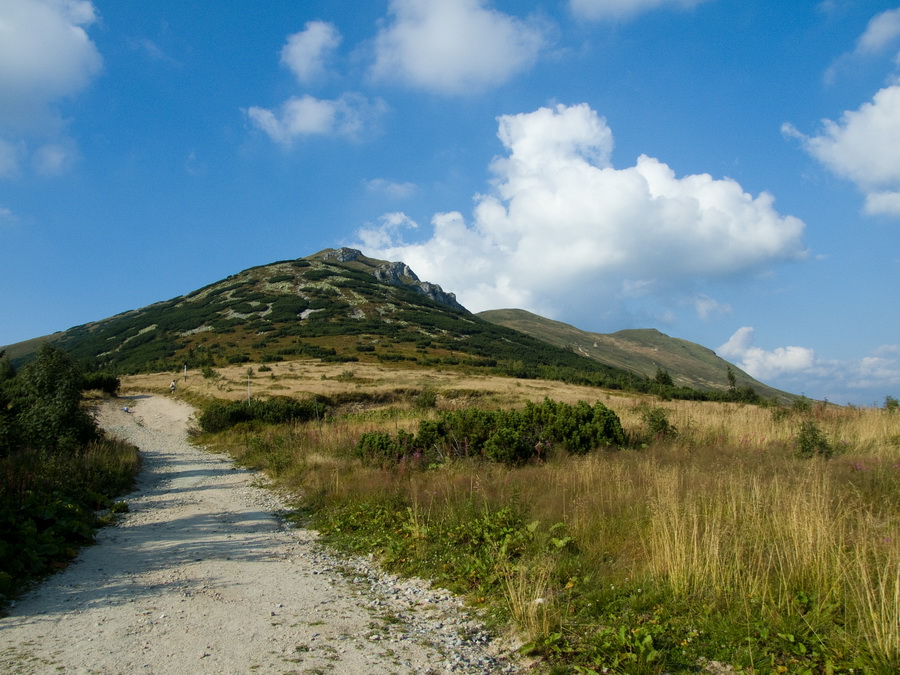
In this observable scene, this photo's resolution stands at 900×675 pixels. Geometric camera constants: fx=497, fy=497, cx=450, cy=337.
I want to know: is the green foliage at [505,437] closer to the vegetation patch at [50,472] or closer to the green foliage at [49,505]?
the green foliage at [49,505]

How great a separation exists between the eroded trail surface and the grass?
578 mm

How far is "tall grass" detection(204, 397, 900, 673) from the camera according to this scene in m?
3.65

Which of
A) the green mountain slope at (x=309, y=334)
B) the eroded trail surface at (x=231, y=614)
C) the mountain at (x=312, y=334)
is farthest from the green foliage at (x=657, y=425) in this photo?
the green mountain slope at (x=309, y=334)

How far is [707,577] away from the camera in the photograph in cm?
439

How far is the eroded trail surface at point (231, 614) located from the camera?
3.94 m

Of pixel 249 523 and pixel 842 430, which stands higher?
pixel 842 430

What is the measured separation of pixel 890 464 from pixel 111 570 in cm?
1141

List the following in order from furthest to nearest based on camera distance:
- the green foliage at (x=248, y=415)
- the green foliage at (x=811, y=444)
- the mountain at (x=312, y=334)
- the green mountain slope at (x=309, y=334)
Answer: the green mountain slope at (x=309, y=334) < the mountain at (x=312, y=334) < the green foliage at (x=248, y=415) < the green foliage at (x=811, y=444)

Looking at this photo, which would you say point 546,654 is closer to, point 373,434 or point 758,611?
point 758,611

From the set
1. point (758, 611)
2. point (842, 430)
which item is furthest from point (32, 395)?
point (842, 430)

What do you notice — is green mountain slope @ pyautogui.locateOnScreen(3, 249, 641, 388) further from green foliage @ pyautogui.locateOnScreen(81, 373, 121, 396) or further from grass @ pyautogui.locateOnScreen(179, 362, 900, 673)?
grass @ pyautogui.locateOnScreen(179, 362, 900, 673)

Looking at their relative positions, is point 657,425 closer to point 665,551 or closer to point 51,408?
point 665,551

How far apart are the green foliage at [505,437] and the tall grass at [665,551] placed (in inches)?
72.3

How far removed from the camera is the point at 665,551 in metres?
4.77
